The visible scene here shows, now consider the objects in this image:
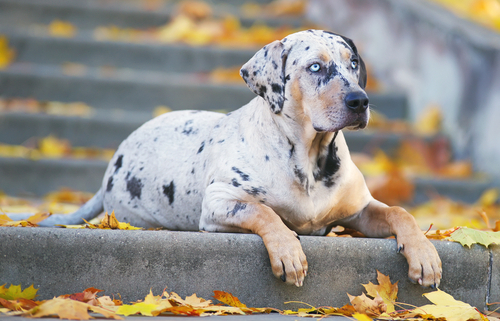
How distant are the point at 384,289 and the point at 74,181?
372 centimetres

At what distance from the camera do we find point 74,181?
5.55 metres

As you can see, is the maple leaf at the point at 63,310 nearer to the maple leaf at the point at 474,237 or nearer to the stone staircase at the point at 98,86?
the maple leaf at the point at 474,237

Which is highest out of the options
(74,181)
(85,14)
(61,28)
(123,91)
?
(85,14)

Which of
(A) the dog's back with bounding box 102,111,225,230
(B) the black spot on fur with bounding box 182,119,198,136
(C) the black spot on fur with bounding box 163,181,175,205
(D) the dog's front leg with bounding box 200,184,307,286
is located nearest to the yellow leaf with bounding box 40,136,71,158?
(A) the dog's back with bounding box 102,111,225,230

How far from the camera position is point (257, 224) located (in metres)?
2.65

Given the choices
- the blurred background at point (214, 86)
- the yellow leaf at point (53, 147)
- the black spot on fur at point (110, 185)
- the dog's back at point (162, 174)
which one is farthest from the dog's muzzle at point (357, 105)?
the yellow leaf at point (53, 147)

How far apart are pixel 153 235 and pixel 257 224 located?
0.47 m

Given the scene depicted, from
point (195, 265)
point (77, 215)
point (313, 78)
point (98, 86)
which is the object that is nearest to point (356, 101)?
point (313, 78)

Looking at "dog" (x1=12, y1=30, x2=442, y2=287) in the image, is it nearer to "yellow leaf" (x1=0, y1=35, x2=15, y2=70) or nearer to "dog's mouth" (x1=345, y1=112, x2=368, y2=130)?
"dog's mouth" (x1=345, y1=112, x2=368, y2=130)

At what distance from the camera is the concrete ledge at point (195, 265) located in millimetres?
2484

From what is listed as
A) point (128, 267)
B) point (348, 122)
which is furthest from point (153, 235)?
point (348, 122)

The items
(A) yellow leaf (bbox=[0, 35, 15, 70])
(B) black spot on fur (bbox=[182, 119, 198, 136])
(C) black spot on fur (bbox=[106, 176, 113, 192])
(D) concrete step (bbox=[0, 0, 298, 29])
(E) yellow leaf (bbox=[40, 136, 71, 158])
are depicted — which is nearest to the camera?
(B) black spot on fur (bbox=[182, 119, 198, 136])

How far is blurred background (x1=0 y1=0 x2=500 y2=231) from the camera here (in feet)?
18.1

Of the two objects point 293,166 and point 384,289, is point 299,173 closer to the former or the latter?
point 293,166
